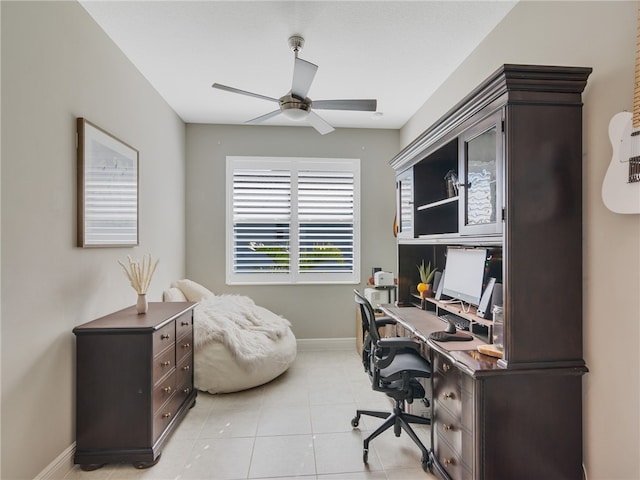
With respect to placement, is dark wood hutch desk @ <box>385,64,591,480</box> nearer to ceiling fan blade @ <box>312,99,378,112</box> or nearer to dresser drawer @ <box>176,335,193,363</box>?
ceiling fan blade @ <box>312,99,378,112</box>

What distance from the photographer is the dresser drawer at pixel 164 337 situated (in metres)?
2.25

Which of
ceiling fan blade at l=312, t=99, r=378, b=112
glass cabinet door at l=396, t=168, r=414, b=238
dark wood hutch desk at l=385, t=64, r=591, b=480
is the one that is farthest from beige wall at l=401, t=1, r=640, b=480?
glass cabinet door at l=396, t=168, r=414, b=238

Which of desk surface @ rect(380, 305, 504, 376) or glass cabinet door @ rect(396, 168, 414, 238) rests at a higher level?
glass cabinet door @ rect(396, 168, 414, 238)

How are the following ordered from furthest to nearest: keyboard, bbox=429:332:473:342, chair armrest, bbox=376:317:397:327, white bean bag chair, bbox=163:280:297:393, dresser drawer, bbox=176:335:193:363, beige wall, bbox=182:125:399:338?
beige wall, bbox=182:125:399:338 → white bean bag chair, bbox=163:280:297:393 → chair armrest, bbox=376:317:397:327 → dresser drawer, bbox=176:335:193:363 → keyboard, bbox=429:332:473:342

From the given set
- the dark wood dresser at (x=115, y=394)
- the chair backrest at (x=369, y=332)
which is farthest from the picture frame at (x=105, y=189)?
the chair backrest at (x=369, y=332)

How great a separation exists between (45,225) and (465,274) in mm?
2644

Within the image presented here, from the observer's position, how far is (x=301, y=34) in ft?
8.43

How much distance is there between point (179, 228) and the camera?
430 centimetres

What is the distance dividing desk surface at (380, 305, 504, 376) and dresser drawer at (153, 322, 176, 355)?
1.66 m

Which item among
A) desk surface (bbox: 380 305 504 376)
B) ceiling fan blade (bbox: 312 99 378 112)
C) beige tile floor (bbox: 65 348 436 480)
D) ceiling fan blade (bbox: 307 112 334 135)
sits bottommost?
beige tile floor (bbox: 65 348 436 480)

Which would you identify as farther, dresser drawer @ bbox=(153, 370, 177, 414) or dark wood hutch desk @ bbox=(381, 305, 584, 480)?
dresser drawer @ bbox=(153, 370, 177, 414)

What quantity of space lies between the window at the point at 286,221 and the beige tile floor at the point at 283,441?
1525 millimetres

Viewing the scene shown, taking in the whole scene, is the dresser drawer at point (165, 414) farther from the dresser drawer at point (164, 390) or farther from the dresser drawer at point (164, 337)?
the dresser drawer at point (164, 337)

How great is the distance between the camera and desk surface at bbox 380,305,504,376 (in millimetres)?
1668
